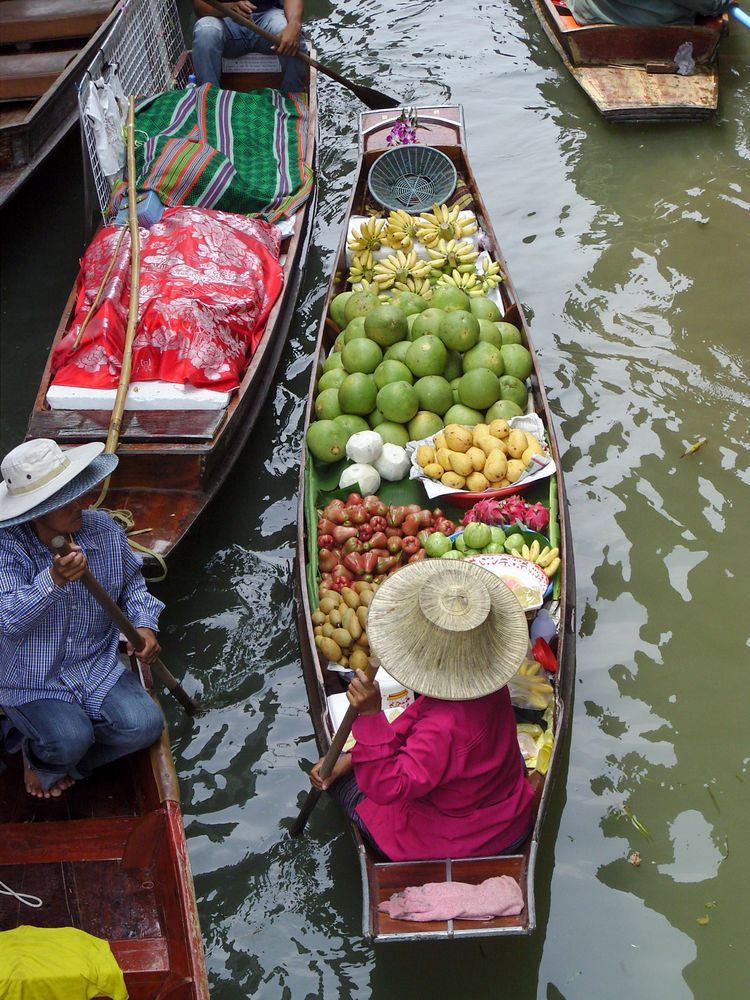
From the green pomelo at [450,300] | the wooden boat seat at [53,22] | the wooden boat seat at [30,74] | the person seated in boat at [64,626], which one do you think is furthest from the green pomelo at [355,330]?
the wooden boat seat at [53,22]

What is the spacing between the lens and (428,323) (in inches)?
189

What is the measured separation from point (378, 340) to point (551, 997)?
3.17 m

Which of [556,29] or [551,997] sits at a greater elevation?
[556,29]

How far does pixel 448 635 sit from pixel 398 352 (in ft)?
8.24

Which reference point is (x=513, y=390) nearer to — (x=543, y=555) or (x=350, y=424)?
(x=350, y=424)

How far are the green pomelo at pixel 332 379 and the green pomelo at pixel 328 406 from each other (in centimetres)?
5

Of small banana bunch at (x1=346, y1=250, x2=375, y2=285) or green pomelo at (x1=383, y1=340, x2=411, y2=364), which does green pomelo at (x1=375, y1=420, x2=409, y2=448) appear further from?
small banana bunch at (x1=346, y1=250, x2=375, y2=285)

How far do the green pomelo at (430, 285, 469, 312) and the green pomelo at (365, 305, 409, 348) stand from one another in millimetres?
278

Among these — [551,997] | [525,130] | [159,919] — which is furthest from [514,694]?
[525,130]

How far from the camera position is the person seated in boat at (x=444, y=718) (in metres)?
2.61

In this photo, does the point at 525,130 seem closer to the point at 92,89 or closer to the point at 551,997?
the point at 92,89

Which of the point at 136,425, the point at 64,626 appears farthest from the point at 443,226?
the point at 64,626

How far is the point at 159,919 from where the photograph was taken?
10.7ft

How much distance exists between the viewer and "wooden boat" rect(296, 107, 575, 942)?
9.31 ft
